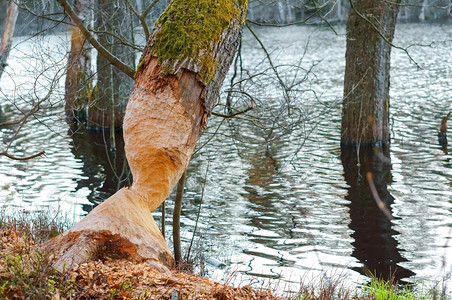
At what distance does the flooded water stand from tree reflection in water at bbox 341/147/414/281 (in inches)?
1.0

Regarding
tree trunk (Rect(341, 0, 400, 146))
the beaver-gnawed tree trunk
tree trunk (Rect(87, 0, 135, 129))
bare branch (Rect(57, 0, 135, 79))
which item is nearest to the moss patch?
the beaver-gnawed tree trunk

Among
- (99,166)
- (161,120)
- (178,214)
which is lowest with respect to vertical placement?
(99,166)

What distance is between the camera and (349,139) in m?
15.0

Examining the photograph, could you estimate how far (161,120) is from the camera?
15.6 ft

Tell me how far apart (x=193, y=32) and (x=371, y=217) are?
264 inches

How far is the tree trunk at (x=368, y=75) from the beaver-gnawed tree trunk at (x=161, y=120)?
29.9 ft

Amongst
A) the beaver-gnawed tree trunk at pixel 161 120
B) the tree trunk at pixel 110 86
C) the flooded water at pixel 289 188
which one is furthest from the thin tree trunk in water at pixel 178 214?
the tree trunk at pixel 110 86

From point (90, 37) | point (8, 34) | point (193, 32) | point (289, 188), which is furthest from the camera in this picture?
point (8, 34)

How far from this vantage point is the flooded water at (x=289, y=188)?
27.4 feet

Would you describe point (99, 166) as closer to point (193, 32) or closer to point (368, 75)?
point (368, 75)

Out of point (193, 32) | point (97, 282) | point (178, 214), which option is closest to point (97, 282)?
point (97, 282)

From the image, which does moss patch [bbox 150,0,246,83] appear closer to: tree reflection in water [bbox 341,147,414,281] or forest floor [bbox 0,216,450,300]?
forest floor [bbox 0,216,450,300]

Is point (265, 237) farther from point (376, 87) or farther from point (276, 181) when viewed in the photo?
point (376, 87)

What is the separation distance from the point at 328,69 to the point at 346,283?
2079 centimetres
